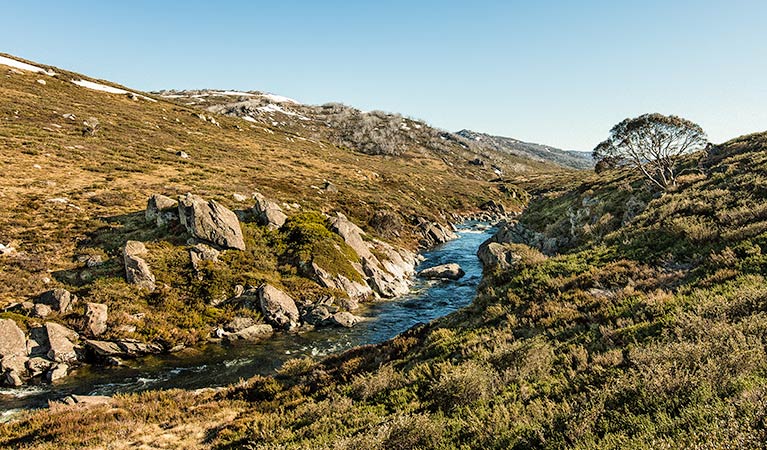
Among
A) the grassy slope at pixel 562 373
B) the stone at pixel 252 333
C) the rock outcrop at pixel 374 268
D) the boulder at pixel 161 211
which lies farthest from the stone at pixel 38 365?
the rock outcrop at pixel 374 268

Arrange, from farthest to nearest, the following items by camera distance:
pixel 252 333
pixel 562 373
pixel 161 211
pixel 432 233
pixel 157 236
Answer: pixel 432 233
pixel 161 211
pixel 157 236
pixel 252 333
pixel 562 373

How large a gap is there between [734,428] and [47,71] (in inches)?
4541

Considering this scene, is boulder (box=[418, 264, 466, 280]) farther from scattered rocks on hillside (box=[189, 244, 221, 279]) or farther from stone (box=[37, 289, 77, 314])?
stone (box=[37, 289, 77, 314])

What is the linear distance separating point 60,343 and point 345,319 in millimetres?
14412

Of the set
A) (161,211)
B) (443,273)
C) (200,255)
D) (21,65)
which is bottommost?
(443,273)

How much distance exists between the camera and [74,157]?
144ft

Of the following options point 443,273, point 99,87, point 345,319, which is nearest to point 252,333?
point 345,319

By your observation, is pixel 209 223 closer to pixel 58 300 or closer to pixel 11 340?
pixel 58 300

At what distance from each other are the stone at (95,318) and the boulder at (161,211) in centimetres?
1024

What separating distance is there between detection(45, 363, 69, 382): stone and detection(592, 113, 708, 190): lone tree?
41.0 m

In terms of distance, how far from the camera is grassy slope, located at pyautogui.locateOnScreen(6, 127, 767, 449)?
6.30m

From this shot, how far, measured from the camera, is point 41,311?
62.1 feet

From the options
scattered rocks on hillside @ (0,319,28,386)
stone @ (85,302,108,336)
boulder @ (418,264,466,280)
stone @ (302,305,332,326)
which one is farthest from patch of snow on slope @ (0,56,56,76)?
boulder @ (418,264,466,280)

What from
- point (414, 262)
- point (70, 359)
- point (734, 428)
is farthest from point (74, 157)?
point (734, 428)
